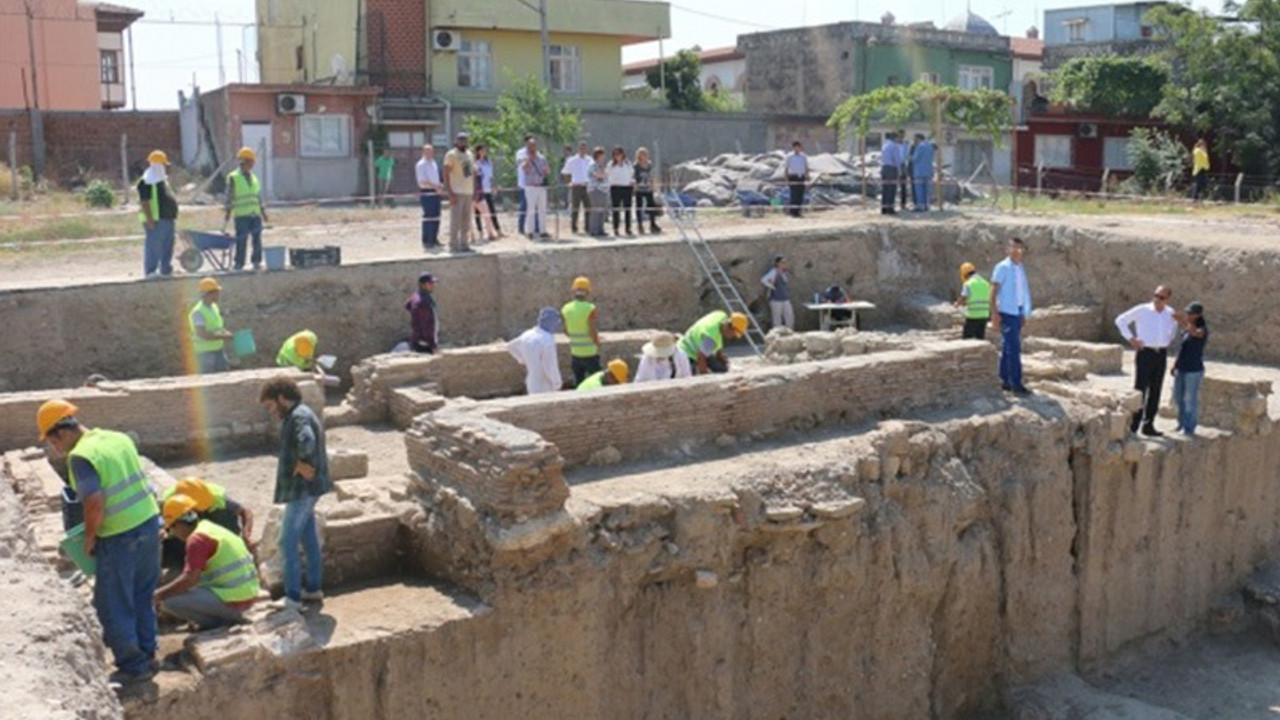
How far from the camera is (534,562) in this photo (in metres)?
8.75

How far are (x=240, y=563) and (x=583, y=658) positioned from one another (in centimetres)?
224

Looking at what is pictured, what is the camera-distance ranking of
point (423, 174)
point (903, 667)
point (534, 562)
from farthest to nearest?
1. point (423, 174)
2. point (903, 667)
3. point (534, 562)

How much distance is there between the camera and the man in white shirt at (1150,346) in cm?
1279

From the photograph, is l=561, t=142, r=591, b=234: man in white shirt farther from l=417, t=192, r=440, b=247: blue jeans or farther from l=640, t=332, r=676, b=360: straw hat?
l=640, t=332, r=676, b=360: straw hat

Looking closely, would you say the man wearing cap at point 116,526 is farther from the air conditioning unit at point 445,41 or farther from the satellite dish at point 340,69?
the air conditioning unit at point 445,41

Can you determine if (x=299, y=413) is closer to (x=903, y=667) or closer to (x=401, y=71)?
(x=903, y=667)

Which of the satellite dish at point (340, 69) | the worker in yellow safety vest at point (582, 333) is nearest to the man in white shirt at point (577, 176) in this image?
the worker in yellow safety vest at point (582, 333)

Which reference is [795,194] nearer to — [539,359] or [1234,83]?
[539,359]

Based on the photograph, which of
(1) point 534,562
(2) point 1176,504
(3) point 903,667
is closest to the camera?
(1) point 534,562

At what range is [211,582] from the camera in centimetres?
798

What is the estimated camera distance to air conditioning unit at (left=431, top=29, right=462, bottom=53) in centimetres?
3016

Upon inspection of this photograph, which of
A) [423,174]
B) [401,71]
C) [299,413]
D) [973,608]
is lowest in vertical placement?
[973,608]

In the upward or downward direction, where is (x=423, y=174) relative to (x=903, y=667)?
upward

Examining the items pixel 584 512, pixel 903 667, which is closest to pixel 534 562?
pixel 584 512
